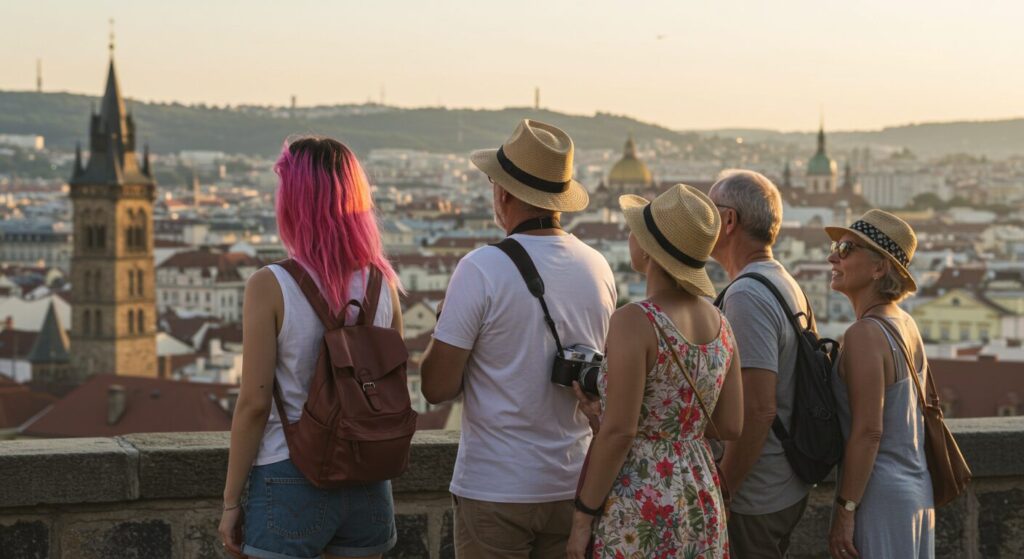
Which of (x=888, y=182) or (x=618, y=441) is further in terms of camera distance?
(x=888, y=182)

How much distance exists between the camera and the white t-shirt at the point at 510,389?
2.97 metres

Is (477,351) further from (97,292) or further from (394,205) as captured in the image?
(394,205)

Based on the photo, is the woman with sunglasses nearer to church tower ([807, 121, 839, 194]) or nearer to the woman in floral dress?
the woman in floral dress

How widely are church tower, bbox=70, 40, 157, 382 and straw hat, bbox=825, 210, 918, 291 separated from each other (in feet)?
193

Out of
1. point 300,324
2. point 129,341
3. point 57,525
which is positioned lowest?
point 129,341

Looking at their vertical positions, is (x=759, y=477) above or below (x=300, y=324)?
below

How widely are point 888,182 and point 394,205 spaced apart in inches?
2420

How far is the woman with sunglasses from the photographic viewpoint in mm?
3170

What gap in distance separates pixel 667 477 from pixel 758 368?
38 centimetres

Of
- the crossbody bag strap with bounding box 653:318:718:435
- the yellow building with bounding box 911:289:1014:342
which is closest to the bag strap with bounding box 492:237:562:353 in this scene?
the crossbody bag strap with bounding box 653:318:718:435

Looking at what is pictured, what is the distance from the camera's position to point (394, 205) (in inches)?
5655

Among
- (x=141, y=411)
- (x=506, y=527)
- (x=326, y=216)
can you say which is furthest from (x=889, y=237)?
(x=141, y=411)

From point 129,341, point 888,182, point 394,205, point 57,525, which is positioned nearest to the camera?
point 57,525

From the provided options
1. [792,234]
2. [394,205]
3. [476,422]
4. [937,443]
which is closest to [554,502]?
[476,422]
